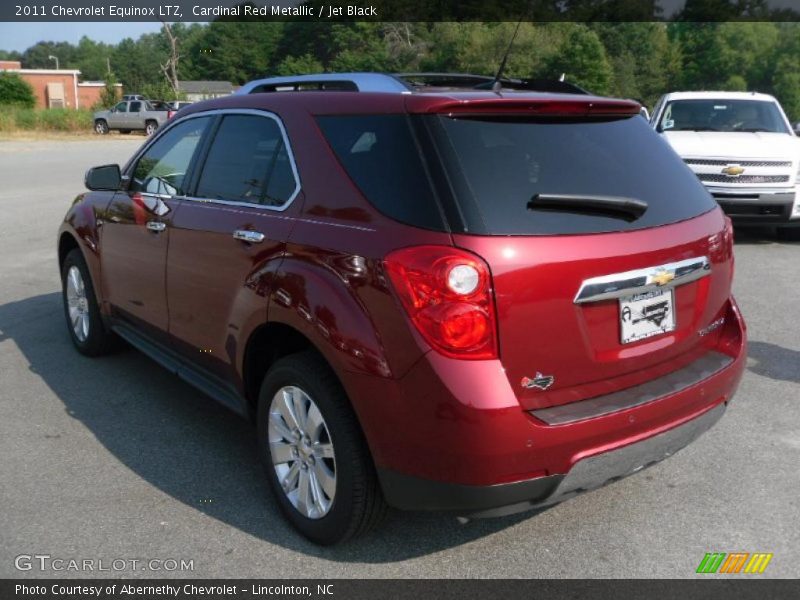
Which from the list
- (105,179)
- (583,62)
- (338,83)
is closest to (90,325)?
(105,179)

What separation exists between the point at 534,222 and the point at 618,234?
13.9 inches

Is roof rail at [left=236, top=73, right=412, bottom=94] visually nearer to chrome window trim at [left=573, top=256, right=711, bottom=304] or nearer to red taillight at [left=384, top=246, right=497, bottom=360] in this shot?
red taillight at [left=384, top=246, right=497, bottom=360]

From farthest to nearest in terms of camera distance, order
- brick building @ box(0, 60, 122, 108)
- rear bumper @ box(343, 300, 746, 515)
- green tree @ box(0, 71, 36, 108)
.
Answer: brick building @ box(0, 60, 122, 108) < green tree @ box(0, 71, 36, 108) < rear bumper @ box(343, 300, 746, 515)

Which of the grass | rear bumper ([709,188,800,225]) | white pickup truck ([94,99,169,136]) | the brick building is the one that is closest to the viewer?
rear bumper ([709,188,800,225])

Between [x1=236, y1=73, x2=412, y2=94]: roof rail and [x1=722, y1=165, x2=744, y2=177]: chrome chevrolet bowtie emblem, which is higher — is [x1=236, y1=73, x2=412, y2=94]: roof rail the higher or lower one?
the higher one

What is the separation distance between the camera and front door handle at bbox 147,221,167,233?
410 centimetres

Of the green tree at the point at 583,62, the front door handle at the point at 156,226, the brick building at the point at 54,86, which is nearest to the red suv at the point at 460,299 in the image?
the front door handle at the point at 156,226

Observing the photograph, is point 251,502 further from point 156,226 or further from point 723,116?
point 723,116

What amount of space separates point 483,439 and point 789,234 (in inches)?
373

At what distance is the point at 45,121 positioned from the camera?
45.4m

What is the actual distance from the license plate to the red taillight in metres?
0.56

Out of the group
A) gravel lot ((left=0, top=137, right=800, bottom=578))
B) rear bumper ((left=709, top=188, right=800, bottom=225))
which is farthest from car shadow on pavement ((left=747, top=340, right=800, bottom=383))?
rear bumper ((left=709, top=188, right=800, bottom=225))

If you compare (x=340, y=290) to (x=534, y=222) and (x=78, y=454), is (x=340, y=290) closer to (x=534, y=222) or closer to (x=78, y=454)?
(x=534, y=222)

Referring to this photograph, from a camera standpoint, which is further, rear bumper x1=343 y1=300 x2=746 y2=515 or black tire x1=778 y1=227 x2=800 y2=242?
black tire x1=778 y1=227 x2=800 y2=242
